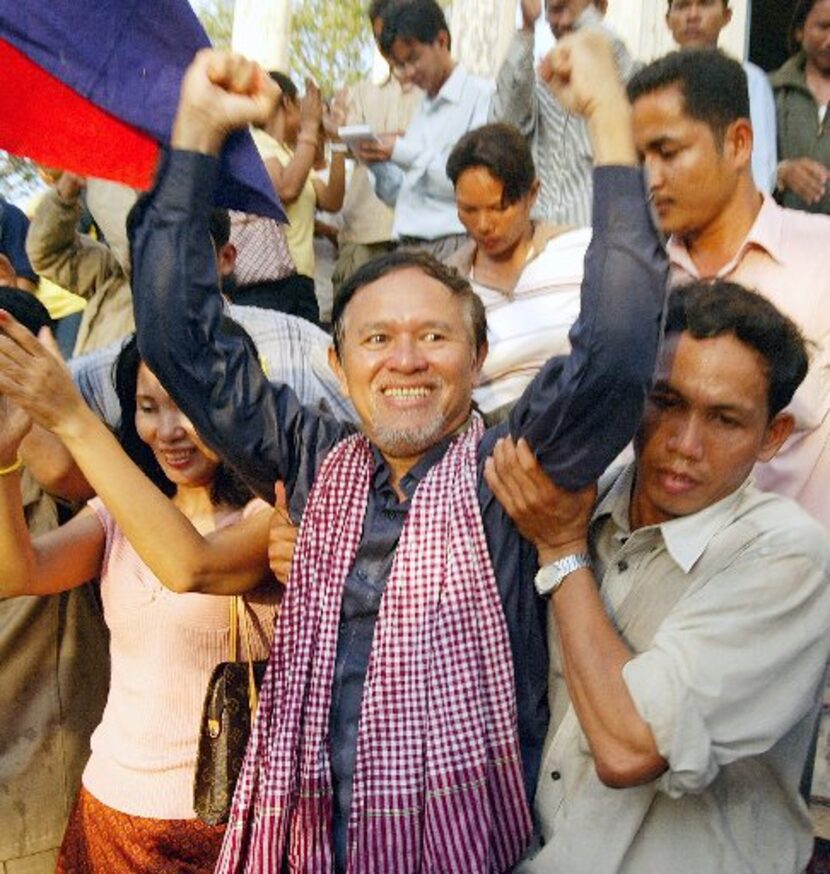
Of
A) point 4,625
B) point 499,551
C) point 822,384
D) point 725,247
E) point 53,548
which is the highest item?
point 725,247

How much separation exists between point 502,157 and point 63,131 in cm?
175

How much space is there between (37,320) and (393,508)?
5.48ft

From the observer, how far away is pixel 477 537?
213cm

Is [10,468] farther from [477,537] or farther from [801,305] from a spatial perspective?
[801,305]

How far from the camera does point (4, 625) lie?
3.33 meters

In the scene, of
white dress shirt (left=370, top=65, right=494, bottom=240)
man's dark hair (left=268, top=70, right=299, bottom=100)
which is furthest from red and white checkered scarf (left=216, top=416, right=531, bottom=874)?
man's dark hair (left=268, top=70, right=299, bottom=100)

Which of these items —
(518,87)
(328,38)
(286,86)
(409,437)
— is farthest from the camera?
(328,38)

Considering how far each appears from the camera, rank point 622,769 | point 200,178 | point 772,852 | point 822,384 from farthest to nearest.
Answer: point 822,384 < point 200,178 < point 772,852 < point 622,769

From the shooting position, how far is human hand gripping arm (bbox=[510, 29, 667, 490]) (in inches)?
75.4

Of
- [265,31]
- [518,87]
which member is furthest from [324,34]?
[518,87]

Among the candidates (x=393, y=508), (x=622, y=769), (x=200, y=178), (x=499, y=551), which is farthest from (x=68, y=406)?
(x=622, y=769)

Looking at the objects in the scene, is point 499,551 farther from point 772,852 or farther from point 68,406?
point 68,406

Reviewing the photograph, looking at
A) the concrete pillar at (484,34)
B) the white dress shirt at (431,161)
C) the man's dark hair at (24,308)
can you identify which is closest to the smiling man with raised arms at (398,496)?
the man's dark hair at (24,308)

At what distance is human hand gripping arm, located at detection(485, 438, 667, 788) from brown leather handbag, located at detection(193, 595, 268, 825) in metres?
0.98
